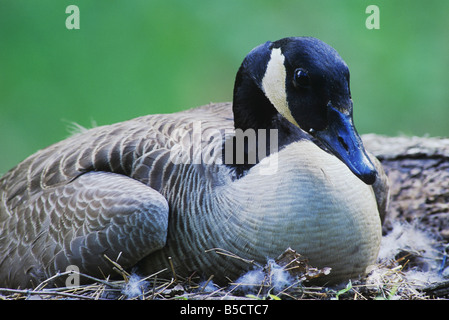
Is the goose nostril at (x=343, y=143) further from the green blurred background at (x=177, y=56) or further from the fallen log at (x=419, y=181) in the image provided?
the green blurred background at (x=177, y=56)

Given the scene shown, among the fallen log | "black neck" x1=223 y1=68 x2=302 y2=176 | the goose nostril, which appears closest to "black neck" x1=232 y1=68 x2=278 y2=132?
"black neck" x1=223 y1=68 x2=302 y2=176

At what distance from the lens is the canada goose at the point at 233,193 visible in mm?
3137

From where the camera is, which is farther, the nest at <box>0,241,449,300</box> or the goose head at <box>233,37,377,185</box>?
the nest at <box>0,241,449,300</box>

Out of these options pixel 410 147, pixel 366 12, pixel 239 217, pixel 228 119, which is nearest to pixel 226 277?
pixel 239 217

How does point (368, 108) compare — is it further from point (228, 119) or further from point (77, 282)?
point (77, 282)

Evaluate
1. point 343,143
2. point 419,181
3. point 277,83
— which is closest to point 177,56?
point 419,181

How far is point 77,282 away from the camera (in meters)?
3.28

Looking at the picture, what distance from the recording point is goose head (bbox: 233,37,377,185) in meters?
2.95

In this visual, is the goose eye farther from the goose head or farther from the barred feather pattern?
the barred feather pattern

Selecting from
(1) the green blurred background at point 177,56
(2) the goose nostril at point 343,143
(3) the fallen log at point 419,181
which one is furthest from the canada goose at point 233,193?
(1) the green blurred background at point 177,56

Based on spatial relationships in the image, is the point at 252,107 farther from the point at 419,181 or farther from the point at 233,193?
the point at 419,181

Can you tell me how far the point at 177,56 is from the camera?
7.30m

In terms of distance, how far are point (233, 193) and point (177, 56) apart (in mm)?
4319

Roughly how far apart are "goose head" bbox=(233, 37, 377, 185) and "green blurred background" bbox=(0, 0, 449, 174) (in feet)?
12.1
